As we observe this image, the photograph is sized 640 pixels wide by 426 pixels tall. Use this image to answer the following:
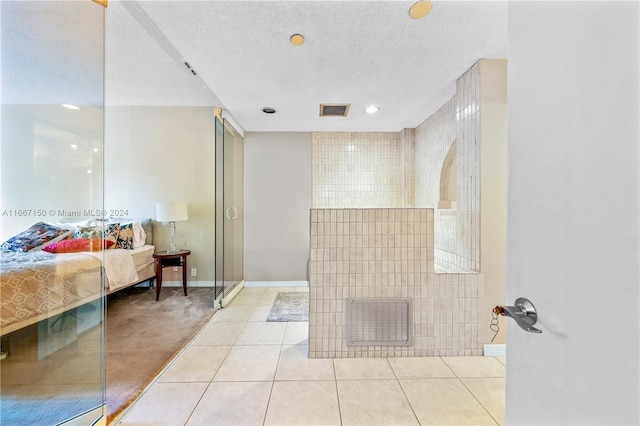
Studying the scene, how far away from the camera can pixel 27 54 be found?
51.1 inches

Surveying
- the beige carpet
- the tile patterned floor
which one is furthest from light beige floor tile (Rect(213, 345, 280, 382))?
the beige carpet

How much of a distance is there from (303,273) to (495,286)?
256cm

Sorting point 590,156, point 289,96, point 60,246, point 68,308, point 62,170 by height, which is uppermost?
point 289,96

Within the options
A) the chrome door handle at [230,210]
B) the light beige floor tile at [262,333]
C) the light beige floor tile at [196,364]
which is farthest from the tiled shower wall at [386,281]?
the chrome door handle at [230,210]

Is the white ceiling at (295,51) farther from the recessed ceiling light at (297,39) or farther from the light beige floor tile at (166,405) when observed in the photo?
the light beige floor tile at (166,405)

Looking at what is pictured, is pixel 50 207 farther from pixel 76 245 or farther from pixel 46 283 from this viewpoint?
pixel 46 283

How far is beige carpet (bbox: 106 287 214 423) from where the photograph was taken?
5.81ft

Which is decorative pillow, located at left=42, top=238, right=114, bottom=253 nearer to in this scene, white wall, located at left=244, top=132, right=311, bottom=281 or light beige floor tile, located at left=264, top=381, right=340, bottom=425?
light beige floor tile, located at left=264, top=381, right=340, bottom=425

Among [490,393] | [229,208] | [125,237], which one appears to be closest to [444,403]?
[490,393]

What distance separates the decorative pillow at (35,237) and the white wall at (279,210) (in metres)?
2.47

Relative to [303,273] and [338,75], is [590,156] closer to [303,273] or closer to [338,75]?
[338,75]

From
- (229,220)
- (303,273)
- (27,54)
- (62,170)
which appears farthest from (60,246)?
(303,273)

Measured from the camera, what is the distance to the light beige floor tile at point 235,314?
2818 mm

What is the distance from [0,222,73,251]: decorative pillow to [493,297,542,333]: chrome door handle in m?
2.15
